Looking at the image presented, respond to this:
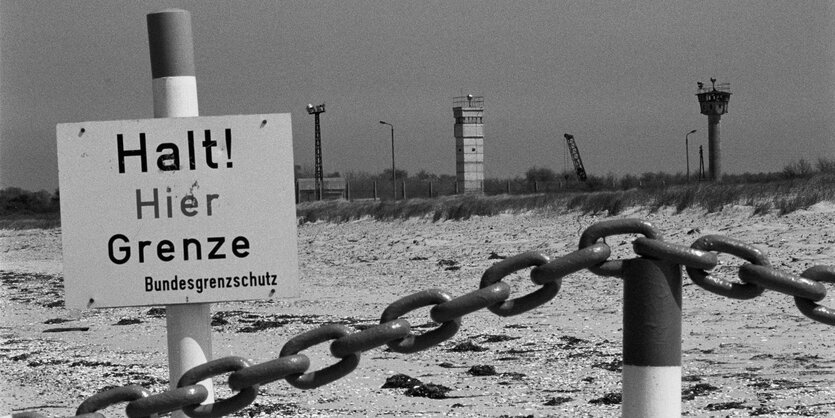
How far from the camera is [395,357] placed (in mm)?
8867

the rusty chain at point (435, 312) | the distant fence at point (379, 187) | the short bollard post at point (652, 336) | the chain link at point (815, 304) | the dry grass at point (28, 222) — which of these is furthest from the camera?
the distant fence at point (379, 187)

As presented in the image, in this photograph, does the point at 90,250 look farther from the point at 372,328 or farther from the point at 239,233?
the point at 372,328

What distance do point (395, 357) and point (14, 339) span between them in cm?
586

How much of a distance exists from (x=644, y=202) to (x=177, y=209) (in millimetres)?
20437

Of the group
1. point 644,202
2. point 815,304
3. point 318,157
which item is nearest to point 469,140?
point 318,157

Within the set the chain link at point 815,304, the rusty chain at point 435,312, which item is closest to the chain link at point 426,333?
the rusty chain at point 435,312

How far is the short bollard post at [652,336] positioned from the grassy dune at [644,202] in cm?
1580

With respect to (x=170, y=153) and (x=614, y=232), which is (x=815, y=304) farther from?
(x=170, y=153)

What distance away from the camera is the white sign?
2725mm

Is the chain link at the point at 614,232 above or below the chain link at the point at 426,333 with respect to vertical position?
above

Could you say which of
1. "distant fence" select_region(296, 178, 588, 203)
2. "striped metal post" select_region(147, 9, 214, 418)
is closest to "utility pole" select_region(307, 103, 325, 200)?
"distant fence" select_region(296, 178, 588, 203)

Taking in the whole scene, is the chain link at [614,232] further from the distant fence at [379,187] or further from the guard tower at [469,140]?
the guard tower at [469,140]

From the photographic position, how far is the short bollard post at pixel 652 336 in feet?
7.65

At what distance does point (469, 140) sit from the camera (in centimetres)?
7456
